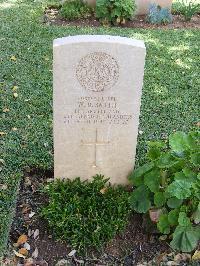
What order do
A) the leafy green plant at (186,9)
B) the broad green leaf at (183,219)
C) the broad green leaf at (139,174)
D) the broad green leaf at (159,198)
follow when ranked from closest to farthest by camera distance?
the broad green leaf at (183,219) < the broad green leaf at (159,198) < the broad green leaf at (139,174) < the leafy green plant at (186,9)

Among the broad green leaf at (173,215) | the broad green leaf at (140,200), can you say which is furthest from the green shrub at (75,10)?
the broad green leaf at (173,215)

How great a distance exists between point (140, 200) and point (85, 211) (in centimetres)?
43

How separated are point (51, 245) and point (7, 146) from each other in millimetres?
1311

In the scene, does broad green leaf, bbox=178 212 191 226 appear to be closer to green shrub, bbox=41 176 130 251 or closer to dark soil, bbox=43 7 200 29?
green shrub, bbox=41 176 130 251

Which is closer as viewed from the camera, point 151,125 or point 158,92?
point 151,125

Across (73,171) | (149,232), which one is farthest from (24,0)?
(149,232)

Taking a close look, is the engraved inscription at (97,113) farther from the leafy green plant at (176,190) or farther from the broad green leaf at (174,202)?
the broad green leaf at (174,202)

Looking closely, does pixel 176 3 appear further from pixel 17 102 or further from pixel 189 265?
pixel 189 265

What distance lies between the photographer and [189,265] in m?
3.32

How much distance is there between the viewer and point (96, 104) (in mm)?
3426

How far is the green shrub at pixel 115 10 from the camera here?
738 centimetres

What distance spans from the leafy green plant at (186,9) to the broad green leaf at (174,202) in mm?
5262

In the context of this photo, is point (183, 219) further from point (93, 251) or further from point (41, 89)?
point (41, 89)

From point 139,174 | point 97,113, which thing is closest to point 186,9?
point 97,113
